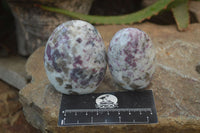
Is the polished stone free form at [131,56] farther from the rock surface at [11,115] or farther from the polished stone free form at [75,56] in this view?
the rock surface at [11,115]

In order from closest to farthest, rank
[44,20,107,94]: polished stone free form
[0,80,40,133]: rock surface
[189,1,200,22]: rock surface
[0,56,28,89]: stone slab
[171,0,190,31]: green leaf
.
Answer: [44,20,107,94]: polished stone free form → [0,80,40,133]: rock surface → [0,56,28,89]: stone slab → [171,0,190,31]: green leaf → [189,1,200,22]: rock surface

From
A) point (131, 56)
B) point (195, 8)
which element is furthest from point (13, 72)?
point (195, 8)

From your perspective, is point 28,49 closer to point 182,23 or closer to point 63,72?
point 63,72

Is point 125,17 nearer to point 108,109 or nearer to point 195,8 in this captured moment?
point 195,8

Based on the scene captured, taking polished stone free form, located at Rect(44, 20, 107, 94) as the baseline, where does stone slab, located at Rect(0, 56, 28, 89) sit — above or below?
below

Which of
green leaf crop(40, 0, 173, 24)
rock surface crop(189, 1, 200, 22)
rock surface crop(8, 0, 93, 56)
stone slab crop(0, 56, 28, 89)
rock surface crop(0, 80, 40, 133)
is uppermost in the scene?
rock surface crop(189, 1, 200, 22)

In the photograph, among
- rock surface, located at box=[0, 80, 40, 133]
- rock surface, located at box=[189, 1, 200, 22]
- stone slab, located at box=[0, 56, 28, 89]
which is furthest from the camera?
rock surface, located at box=[189, 1, 200, 22]

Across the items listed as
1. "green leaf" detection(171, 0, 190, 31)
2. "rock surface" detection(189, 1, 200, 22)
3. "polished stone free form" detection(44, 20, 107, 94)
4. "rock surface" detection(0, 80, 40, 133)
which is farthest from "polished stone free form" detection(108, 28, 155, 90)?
"rock surface" detection(189, 1, 200, 22)

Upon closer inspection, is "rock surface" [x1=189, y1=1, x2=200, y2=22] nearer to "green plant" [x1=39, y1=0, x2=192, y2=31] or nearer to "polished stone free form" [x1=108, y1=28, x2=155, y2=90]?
"green plant" [x1=39, y1=0, x2=192, y2=31]
